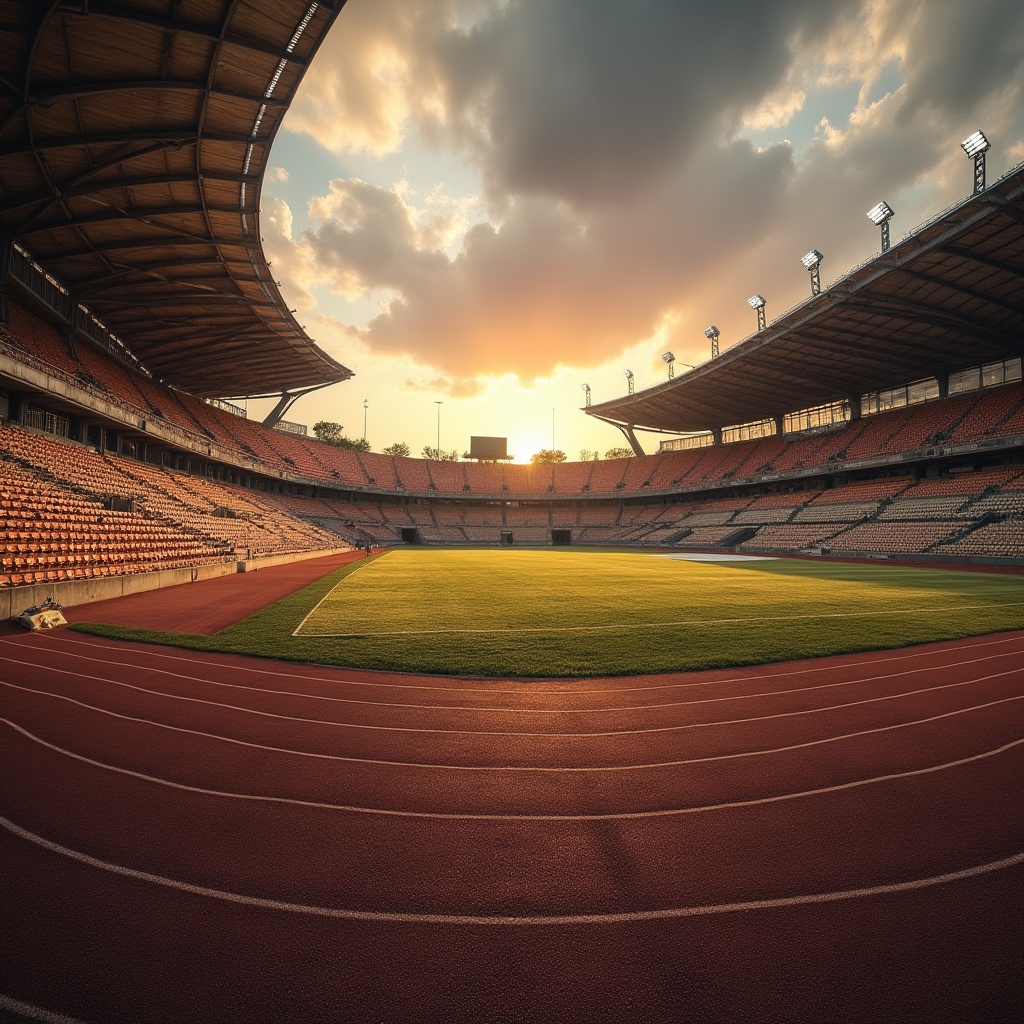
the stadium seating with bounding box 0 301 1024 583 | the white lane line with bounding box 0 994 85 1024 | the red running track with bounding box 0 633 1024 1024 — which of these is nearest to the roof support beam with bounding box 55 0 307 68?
the stadium seating with bounding box 0 301 1024 583

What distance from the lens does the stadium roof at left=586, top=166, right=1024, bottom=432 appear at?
78.7 feet

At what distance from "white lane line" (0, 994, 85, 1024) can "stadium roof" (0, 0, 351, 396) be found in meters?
19.8

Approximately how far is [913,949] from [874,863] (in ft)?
2.43

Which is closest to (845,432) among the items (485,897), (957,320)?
(957,320)

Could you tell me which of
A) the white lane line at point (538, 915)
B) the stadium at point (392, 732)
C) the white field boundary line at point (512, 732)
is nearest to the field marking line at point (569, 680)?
the stadium at point (392, 732)

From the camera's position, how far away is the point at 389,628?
403 inches

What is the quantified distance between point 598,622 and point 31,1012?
9934 millimetres

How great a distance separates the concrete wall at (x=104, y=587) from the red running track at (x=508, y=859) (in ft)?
21.8

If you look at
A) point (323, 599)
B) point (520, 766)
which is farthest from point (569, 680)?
point (323, 599)

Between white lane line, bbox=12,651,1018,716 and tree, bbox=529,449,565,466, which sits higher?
tree, bbox=529,449,565,466

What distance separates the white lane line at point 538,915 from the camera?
286 centimetres

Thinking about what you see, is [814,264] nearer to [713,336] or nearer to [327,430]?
[713,336]

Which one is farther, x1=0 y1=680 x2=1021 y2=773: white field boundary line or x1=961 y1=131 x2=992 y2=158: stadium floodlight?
x1=961 y1=131 x2=992 y2=158: stadium floodlight

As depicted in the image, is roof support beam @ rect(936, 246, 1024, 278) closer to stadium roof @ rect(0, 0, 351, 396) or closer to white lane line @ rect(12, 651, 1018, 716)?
white lane line @ rect(12, 651, 1018, 716)
